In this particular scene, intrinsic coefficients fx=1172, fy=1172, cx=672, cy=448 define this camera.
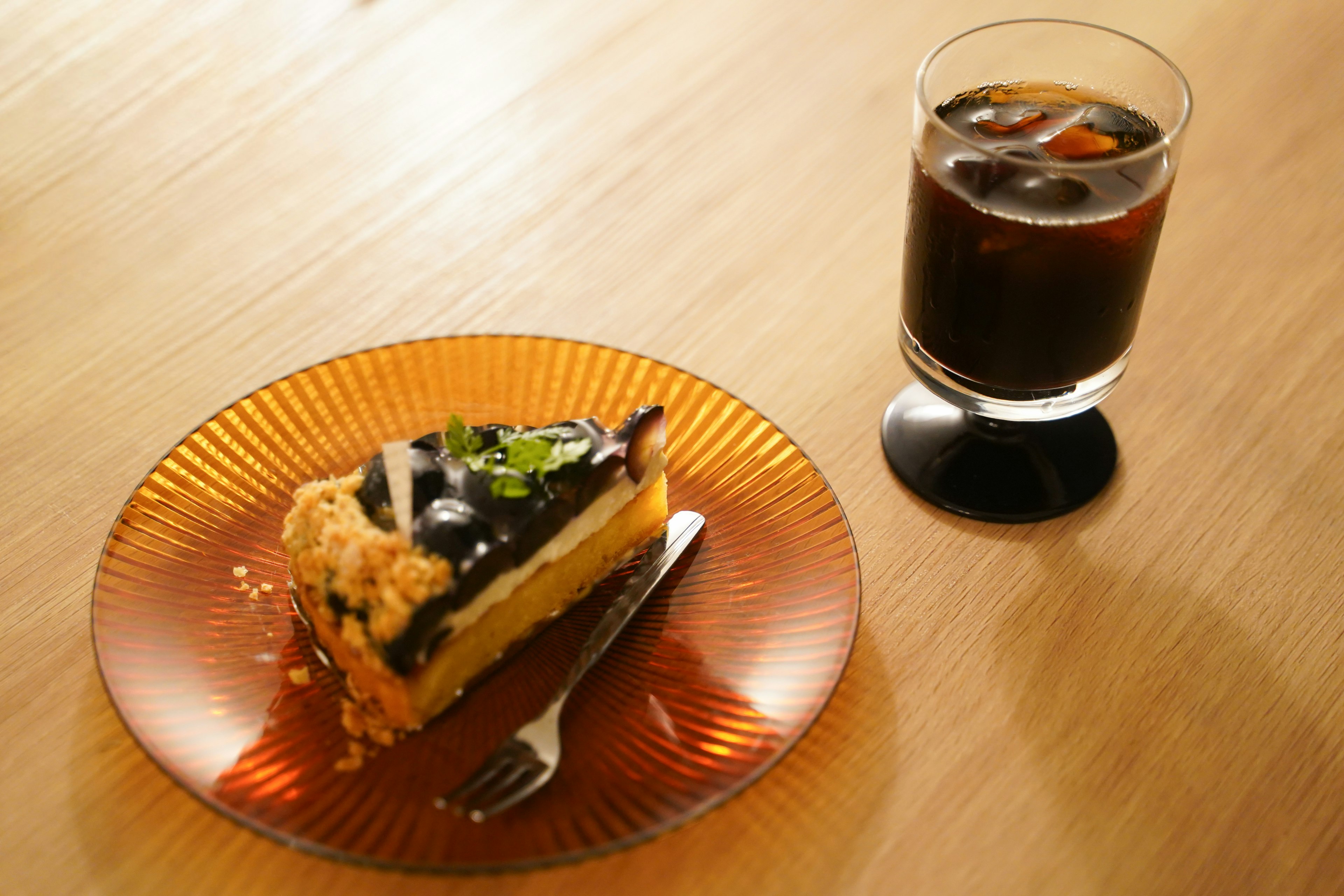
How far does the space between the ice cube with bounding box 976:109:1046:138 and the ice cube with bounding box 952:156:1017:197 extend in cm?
6

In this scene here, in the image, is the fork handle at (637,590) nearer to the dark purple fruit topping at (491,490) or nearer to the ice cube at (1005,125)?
the dark purple fruit topping at (491,490)

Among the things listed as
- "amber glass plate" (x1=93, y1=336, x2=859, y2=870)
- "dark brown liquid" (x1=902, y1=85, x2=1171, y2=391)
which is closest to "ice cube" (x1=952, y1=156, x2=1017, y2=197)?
"dark brown liquid" (x1=902, y1=85, x2=1171, y2=391)

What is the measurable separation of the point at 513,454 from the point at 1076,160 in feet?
1.83

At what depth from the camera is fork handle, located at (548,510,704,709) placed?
39.4 inches

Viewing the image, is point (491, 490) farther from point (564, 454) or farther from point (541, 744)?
point (541, 744)

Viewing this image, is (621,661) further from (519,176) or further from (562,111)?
(562,111)

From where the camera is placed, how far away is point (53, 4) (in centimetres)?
187

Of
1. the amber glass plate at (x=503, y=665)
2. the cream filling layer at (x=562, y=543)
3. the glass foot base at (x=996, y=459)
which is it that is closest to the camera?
the amber glass plate at (x=503, y=665)

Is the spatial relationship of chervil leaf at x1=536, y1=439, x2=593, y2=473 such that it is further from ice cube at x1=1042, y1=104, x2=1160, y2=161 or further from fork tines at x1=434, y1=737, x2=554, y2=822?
ice cube at x1=1042, y1=104, x2=1160, y2=161

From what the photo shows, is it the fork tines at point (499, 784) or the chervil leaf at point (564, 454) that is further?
the chervil leaf at point (564, 454)

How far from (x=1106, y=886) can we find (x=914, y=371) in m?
0.52

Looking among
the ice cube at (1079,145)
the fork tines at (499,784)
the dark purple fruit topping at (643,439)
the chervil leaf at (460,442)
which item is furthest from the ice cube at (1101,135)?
the fork tines at (499,784)

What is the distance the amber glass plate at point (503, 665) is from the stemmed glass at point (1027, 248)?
20 centimetres

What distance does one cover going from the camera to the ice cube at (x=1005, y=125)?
3.49 ft
